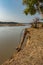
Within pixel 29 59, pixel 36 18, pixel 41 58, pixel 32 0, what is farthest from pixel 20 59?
pixel 36 18

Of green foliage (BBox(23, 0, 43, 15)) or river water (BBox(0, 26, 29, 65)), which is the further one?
green foliage (BBox(23, 0, 43, 15))

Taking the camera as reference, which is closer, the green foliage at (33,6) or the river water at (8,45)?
the river water at (8,45)

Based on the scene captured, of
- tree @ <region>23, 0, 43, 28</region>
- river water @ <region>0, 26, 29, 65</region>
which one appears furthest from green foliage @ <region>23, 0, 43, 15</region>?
river water @ <region>0, 26, 29, 65</region>

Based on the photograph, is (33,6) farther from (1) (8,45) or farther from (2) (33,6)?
(1) (8,45)

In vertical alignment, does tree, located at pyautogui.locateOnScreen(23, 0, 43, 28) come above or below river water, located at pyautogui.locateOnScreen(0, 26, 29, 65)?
above

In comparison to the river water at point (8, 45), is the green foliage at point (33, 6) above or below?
above

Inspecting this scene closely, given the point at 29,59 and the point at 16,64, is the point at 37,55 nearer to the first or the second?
the point at 29,59

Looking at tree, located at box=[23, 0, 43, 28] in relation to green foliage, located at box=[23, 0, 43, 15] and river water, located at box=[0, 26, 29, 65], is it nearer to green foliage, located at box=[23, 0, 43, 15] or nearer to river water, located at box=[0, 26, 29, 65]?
green foliage, located at box=[23, 0, 43, 15]

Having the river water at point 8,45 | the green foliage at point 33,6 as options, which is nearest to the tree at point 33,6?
the green foliage at point 33,6

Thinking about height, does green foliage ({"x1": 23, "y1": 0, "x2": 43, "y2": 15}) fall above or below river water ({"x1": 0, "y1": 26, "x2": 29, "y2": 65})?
above

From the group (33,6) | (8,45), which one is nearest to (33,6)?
(33,6)

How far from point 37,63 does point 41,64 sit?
0.11m

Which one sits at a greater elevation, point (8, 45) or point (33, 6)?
point (33, 6)

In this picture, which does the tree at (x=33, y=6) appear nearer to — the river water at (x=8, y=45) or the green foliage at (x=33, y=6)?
the green foliage at (x=33, y=6)
